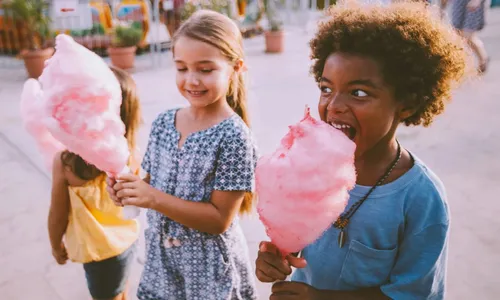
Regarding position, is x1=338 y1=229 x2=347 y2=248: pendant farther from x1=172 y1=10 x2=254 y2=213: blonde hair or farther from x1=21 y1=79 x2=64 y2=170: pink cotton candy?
x1=21 y1=79 x2=64 y2=170: pink cotton candy

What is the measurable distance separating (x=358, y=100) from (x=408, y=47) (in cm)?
20

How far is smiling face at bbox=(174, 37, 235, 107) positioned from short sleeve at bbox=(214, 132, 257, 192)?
185mm

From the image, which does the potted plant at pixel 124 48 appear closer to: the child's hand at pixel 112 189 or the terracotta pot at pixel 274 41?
the terracotta pot at pixel 274 41

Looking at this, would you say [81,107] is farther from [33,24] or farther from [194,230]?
[33,24]

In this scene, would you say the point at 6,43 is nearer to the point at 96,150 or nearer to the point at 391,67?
the point at 96,150

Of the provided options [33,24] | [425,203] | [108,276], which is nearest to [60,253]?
[108,276]

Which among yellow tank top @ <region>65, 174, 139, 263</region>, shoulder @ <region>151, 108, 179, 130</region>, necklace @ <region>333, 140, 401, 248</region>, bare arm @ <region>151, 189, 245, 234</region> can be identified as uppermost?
shoulder @ <region>151, 108, 179, 130</region>

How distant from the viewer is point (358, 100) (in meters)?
1.13

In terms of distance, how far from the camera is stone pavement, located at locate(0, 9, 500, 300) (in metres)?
2.69

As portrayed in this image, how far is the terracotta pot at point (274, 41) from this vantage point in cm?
931

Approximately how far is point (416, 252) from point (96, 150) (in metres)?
1.02

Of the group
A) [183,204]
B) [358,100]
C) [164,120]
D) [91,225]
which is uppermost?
[358,100]

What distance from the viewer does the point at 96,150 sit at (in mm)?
1467

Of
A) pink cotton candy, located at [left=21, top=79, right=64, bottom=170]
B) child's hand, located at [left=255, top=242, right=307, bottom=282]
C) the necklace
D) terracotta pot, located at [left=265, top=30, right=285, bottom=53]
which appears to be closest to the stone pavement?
the necklace
